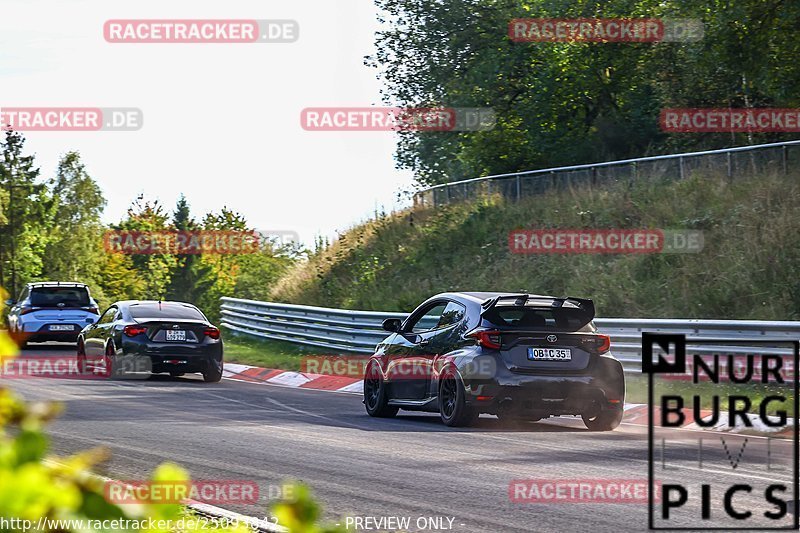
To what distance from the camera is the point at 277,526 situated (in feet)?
23.3

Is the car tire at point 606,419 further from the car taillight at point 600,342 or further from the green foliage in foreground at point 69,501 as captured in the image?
the green foliage in foreground at point 69,501

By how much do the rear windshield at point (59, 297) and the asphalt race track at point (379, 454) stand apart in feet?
44.7

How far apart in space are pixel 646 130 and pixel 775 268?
13957mm

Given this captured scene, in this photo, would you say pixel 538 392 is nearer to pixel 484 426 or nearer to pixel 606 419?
pixel 606 419

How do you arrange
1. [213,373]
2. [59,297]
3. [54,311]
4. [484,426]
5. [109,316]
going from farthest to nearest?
[59,297], [54,311], [109,316], [213,373], [484,426]

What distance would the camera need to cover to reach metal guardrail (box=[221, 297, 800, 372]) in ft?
52.1

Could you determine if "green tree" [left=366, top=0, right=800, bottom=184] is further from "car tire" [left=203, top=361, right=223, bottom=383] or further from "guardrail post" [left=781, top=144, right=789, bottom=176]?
"car tire" [left=203, top=361, right=223, bottom=383]

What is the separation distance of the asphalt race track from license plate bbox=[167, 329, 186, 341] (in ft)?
10.7

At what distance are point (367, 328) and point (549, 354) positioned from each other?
11.1m

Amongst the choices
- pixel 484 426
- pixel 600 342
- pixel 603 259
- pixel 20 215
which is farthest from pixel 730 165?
pixel 20 215

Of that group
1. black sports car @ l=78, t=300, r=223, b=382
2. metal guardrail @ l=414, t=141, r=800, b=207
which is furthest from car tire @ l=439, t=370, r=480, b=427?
metal guardrail @ l=414, t=141, r=800, b=207

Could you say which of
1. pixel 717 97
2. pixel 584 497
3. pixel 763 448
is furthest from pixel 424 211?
pixel 584 497

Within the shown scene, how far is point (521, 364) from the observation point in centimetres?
1300

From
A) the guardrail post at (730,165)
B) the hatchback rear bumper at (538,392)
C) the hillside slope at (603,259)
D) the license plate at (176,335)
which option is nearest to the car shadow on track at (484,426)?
the hatchback rear bumper at (538,392)
